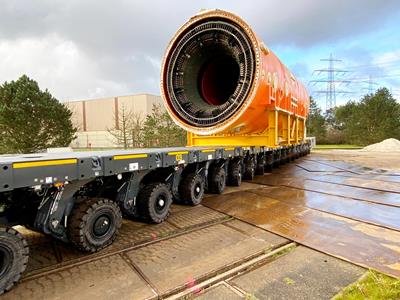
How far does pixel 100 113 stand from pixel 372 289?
55797mm

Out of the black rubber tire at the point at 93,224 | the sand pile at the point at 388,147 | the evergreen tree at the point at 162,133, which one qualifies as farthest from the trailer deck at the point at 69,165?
the sand pile at the point at 388,147

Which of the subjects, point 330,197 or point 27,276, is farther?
point 330,197

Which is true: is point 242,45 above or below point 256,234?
above

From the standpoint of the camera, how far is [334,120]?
51.4 meters

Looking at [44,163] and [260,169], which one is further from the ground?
[44,163]

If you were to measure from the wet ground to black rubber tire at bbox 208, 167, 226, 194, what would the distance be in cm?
88

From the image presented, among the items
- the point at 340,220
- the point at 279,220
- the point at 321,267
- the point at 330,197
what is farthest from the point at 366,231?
the point at 330,197

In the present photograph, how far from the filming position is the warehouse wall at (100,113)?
155 ft

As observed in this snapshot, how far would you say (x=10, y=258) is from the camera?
2508mm

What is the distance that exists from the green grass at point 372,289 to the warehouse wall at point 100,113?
45473mm

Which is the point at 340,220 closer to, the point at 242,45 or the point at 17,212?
the point at 242,45

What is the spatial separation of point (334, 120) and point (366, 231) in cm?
5269

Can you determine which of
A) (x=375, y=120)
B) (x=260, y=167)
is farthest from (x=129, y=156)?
(x=375, y=120)

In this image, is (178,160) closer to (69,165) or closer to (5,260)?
(69,165)
